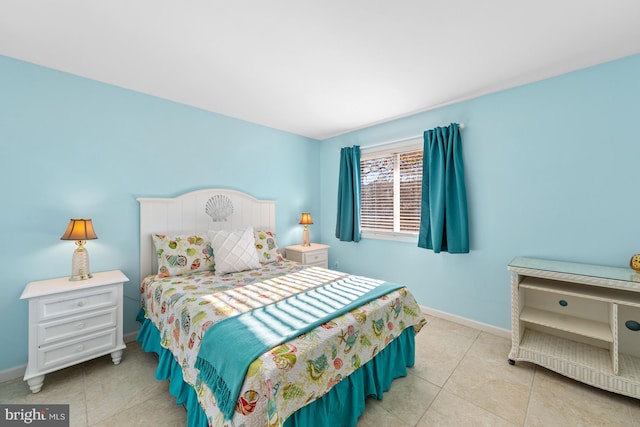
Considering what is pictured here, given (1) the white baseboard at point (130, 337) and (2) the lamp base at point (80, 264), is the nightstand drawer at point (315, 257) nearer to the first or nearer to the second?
(1) the white baseboard at point (130, 337)

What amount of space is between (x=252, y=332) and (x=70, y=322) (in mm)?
1601

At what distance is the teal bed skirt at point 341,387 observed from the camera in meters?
1.34

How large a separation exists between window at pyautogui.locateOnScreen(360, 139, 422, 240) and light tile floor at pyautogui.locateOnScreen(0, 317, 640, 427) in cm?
158

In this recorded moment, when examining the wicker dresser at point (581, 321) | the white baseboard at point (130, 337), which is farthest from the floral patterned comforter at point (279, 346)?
the wicker dresser at point (581, 321)

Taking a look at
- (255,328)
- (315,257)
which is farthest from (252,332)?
(315,257)

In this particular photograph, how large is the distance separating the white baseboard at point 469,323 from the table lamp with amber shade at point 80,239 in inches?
136

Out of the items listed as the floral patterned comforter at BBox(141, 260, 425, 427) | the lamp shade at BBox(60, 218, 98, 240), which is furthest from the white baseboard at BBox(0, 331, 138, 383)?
the lamp shade at BBox(60, 218, 98, 240)

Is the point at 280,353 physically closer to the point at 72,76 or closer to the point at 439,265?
the point at 439,265

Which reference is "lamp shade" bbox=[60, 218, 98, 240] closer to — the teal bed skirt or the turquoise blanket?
the teal bed skirt

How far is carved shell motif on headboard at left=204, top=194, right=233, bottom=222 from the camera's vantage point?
3.00 m

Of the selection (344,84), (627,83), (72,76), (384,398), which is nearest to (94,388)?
(384,398)

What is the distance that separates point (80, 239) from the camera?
6.52 feet

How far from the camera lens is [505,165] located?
8.33 ft

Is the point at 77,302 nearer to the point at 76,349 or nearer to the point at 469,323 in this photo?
the point at 76,349
